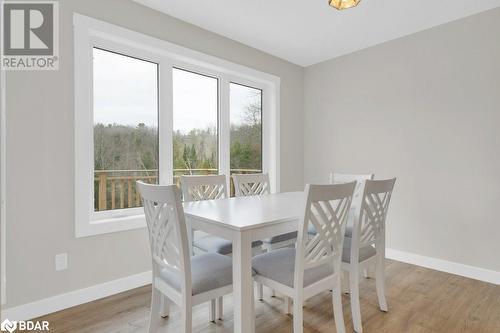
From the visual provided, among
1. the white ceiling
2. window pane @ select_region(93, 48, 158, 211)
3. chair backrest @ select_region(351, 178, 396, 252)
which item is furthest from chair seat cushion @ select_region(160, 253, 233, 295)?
the white ceiling

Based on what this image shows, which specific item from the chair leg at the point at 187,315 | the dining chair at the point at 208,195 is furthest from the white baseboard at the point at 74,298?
the chair leg at the point at 187,315

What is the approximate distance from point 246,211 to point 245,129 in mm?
2046

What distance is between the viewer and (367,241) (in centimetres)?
205

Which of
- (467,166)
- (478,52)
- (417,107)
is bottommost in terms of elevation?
(467,166)

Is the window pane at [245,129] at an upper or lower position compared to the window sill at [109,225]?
upper

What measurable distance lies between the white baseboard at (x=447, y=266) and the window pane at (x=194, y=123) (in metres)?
2.25

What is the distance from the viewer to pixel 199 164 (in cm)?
325

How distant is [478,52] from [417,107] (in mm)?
683

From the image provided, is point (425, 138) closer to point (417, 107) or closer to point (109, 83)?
point (417, 107)

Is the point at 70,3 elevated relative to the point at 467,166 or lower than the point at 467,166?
elevated

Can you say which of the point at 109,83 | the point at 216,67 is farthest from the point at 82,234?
the point at 216,67

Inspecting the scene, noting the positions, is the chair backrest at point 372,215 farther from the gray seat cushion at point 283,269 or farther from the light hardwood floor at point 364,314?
the light hardwood floor at point 364,314

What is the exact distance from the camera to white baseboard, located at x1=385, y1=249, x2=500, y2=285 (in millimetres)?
2719

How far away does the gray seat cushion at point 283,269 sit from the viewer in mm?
1671
